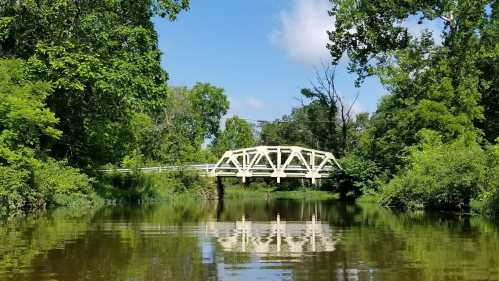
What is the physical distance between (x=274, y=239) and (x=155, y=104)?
1816 centimetres

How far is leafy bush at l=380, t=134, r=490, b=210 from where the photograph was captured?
27.2 m

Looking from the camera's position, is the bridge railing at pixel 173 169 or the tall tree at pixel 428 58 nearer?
the tall tree at pixel 428 58

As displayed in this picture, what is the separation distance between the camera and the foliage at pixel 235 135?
283 feet

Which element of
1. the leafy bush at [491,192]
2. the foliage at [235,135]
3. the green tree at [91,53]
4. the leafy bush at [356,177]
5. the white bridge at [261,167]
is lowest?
the leafy bush at [491,192]

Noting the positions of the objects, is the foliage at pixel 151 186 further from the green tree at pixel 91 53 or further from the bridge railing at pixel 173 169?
the green tree at pixel 91 53

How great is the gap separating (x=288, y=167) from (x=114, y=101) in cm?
2772

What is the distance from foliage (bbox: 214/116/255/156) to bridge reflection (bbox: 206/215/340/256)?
210ft

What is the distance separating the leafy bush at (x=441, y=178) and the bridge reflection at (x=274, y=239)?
29.6 ft

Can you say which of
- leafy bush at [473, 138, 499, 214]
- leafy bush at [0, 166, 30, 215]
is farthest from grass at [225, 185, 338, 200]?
leafy bush at [0, 166, 30, 215]

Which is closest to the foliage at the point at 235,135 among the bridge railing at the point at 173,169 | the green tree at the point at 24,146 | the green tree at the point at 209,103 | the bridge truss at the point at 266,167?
the green tree at the point at 209,103

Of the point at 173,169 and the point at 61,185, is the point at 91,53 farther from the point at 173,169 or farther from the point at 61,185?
the point at 173,169

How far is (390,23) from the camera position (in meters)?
40.0

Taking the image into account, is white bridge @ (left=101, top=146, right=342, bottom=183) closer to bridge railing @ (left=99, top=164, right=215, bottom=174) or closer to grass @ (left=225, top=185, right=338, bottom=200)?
Result: bridge railing @ (left=99, top=164, right=215, bottom=174)

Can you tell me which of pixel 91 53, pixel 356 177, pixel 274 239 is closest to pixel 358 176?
pixel 356 177
